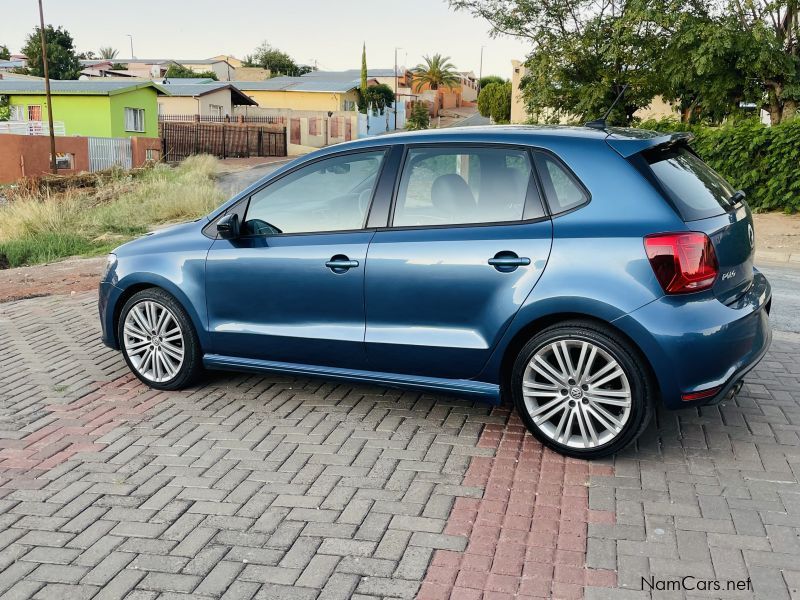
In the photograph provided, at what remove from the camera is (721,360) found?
174 inches

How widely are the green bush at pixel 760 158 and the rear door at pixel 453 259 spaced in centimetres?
1351

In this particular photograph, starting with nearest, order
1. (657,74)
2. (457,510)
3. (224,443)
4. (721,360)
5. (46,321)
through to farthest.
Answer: (457,510) < (721,360) < (224,443) < (46,321) < (657,74)

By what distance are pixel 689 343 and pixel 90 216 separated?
633 inches

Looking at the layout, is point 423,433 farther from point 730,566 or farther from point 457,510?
point 730,566

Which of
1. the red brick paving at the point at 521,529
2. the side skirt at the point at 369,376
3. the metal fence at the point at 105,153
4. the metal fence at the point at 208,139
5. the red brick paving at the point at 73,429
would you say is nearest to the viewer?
the red brick paving at the point at 521,529

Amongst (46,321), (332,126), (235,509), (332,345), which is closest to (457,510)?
(235,509)

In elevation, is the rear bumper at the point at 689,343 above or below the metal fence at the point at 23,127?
below

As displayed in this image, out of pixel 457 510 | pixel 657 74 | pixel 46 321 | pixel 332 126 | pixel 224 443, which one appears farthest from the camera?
pixel 332 126

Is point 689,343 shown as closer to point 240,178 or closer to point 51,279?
point 51,279

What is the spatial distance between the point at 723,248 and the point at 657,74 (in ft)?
58.9

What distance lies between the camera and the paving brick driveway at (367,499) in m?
3.55

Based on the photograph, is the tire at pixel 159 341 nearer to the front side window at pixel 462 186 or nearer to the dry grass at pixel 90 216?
the front side window at pixel 462 186

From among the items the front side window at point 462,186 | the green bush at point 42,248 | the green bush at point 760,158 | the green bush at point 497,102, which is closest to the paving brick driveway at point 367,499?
the front side window at point 462,186

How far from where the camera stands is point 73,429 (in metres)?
5.37
